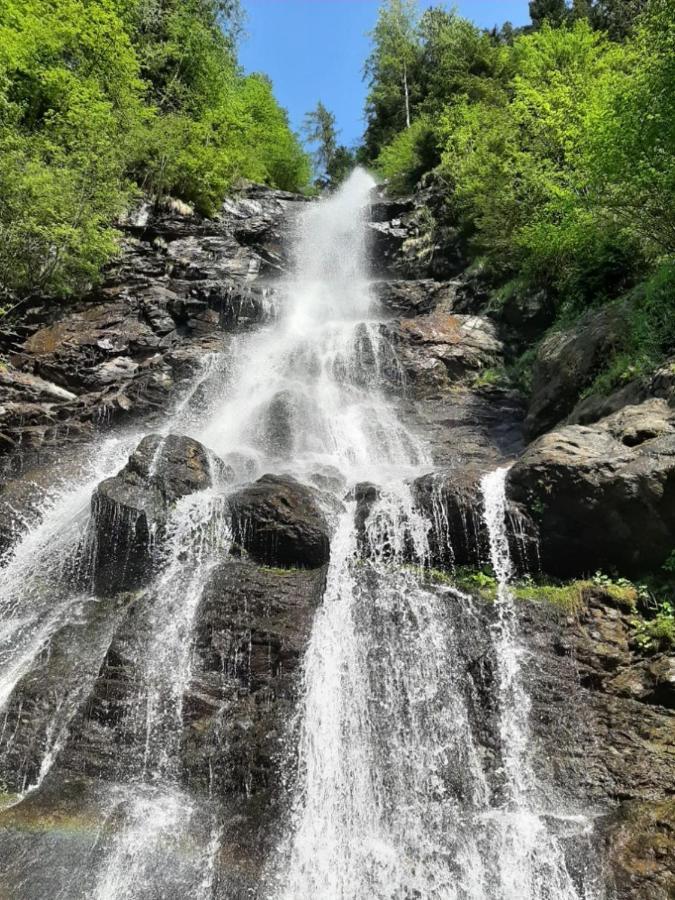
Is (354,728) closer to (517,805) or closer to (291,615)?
(291,615)

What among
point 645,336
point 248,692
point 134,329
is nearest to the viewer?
point 248,692

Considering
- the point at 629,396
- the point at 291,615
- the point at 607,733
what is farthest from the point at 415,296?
the point at 607,733

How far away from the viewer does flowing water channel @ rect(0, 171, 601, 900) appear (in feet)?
20.4

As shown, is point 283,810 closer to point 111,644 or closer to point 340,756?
point 340,756

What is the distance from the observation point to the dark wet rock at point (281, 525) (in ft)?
33.5

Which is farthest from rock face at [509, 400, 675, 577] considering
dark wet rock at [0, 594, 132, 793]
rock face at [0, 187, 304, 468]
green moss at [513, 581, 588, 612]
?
rock face at [0, 187, 304, 468]

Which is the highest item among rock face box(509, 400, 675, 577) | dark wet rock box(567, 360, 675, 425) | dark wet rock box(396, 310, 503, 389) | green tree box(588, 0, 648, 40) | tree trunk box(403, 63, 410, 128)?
tree trunk box(403, 63, 410, 128)

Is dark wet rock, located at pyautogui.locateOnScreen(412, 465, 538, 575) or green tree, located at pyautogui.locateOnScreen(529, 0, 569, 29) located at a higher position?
green tree, located at pyautogui.locateOnScreen(529, 0, 569, 29)

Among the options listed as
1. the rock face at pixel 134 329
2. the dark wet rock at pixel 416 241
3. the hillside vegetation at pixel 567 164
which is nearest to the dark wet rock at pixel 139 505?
the rock face at pixel 134 329

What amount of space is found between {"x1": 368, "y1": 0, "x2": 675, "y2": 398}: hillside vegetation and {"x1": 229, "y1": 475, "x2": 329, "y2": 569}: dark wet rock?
6427 mm

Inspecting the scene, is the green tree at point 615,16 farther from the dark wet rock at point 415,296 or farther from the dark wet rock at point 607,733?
the dark wet rock at point 607,733

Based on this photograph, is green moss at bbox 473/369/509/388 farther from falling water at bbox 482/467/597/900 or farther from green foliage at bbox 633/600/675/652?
green foliage at bbox 633/600/675/652

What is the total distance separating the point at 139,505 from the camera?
10.8m

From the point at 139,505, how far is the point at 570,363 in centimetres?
956
